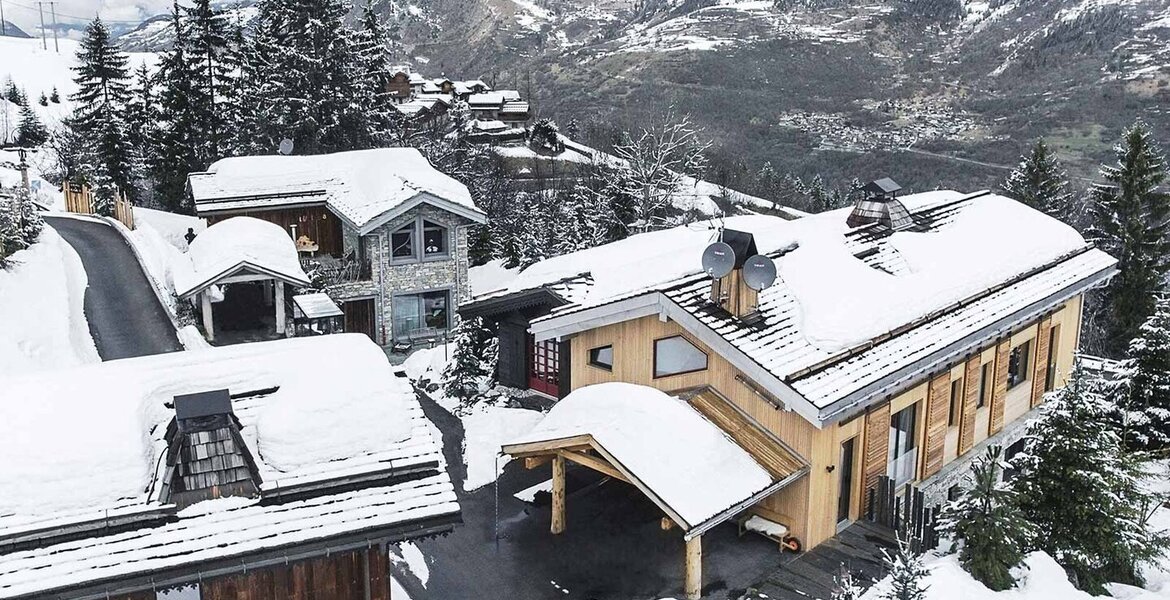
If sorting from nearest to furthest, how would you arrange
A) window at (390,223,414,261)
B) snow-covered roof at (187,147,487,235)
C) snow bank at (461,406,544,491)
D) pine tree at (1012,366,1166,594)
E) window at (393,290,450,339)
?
pine tree at (1012,366,1166,594) < snow bank at (461,406,544,491) < snow-covered roof at (187,147,487,235) < window at (390,223,414,261) < window at (393,290,450,339)

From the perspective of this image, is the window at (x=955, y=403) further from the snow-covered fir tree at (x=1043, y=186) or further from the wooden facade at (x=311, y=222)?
the snow-covered fir tree at (x=1043, y=186)

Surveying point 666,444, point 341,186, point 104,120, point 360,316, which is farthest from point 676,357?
point 104,120

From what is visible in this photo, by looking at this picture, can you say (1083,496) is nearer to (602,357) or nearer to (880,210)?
(602,357)

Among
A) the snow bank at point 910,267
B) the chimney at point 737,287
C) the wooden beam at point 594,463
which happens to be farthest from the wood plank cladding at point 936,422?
the wooden beam at point 594,463

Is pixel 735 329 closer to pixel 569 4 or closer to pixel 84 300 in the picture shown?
pixel 84 300

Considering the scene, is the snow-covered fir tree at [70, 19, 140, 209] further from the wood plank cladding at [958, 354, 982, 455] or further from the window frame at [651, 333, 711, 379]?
the wood plank cladding at [958, 354, 982, 455]

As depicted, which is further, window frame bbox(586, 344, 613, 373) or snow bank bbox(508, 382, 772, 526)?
window frame bbox(586, 344, 613, 373)

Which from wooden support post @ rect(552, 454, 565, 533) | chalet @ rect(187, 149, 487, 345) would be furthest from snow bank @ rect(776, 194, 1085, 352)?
chalet @ rect(187, 149, 487, 345)
